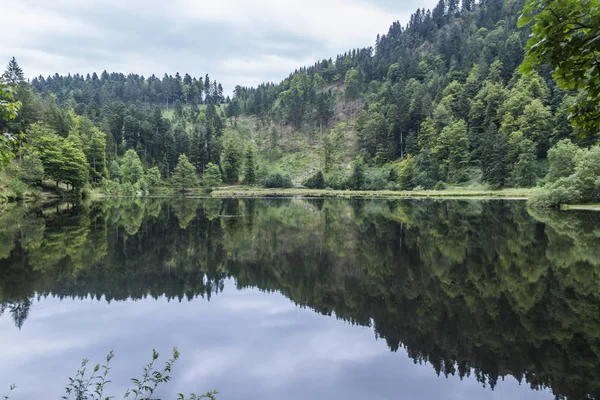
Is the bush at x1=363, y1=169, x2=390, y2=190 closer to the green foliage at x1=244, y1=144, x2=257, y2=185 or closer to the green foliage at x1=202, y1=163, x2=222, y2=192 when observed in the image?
the green foliage at x1=244, y1=144, x2=257, y2=185

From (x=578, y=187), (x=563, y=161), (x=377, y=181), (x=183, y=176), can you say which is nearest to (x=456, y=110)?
(x=377, y=181)

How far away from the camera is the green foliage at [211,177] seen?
111312 millimetres

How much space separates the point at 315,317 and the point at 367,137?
126517 millimetres

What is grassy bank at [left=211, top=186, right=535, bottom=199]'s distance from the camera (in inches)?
3078

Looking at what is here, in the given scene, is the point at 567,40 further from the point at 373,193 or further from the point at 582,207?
the point at 373,193

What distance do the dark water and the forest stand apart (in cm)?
4121

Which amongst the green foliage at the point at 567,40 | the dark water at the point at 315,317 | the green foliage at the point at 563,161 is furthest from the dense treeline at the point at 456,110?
the green foliage at the point at 567,40

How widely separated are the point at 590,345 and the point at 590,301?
3.91 meters

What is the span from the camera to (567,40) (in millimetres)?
4602


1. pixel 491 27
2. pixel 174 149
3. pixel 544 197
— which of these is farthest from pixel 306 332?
pixel 491 27

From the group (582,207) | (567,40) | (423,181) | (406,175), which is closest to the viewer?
(567,40)

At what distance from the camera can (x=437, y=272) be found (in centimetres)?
1636

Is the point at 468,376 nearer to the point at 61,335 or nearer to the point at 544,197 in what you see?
the point at 61,335

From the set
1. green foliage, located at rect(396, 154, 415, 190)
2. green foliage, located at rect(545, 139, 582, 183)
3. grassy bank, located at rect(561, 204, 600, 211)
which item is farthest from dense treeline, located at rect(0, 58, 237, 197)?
green foliage, located at rect(545, 139, 582, 183)
